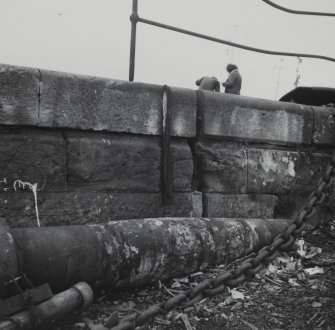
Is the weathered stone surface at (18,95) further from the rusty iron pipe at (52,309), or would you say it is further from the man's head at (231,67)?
the man's head at (231,67)

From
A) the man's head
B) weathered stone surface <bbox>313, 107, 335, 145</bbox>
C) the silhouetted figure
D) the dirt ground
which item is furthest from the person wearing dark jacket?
the dirt ground

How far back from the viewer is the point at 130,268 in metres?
2.53

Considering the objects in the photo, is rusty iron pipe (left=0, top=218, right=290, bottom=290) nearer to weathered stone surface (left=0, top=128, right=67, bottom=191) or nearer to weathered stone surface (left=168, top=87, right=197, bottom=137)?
weathered stone surface (left=0, top=128, right=67, bottom=191)

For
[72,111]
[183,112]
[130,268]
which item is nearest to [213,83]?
[183,112]

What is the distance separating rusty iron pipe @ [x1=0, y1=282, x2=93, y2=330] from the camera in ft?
5.63

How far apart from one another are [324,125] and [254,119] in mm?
1065

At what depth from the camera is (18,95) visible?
2.71 m

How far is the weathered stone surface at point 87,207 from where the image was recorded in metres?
2.80

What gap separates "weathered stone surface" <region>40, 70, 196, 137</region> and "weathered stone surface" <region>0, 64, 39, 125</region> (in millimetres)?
67

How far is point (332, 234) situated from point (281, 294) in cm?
174

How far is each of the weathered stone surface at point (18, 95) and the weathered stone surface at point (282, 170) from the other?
225 centimetres

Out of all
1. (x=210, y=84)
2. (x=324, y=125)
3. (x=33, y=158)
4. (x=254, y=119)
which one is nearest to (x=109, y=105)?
(x=33, y=158)

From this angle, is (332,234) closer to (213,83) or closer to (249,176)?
(249,176)

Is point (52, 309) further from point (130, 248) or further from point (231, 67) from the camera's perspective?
point (231, 67)
